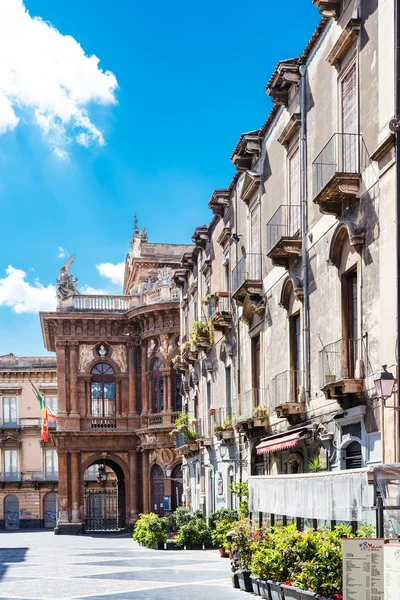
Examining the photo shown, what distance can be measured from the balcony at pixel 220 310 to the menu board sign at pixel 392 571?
67.4 ft

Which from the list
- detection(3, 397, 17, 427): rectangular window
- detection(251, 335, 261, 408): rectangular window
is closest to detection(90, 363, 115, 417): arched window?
detection(3, 397, 17, 427): rectangular window

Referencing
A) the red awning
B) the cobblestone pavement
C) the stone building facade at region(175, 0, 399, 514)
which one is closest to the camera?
the stone building facade at region(175, 0, 399, 514)

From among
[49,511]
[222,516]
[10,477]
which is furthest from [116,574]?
[49,511]

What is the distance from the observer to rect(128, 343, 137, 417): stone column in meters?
53.3

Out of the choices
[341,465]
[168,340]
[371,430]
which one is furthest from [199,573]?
[168,340]

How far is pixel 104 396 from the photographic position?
53.9 meters

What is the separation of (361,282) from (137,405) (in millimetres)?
36935

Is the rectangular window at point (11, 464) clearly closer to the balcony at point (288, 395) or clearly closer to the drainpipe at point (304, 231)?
the balcony at point (288, 395)

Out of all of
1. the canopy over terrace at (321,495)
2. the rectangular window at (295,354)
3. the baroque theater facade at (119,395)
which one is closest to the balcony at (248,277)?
the rectangular window at (295,354)

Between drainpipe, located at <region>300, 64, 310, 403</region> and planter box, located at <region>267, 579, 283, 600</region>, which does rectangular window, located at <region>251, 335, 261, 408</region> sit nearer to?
drainpipe, located at <region>300, 64, 310, 403</region>

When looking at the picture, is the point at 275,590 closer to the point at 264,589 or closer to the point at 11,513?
the point at 264,589

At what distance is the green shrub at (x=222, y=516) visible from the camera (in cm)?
2930

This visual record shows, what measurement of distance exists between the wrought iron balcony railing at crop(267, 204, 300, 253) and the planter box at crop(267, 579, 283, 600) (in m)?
7.76

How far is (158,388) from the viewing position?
5306 cm
